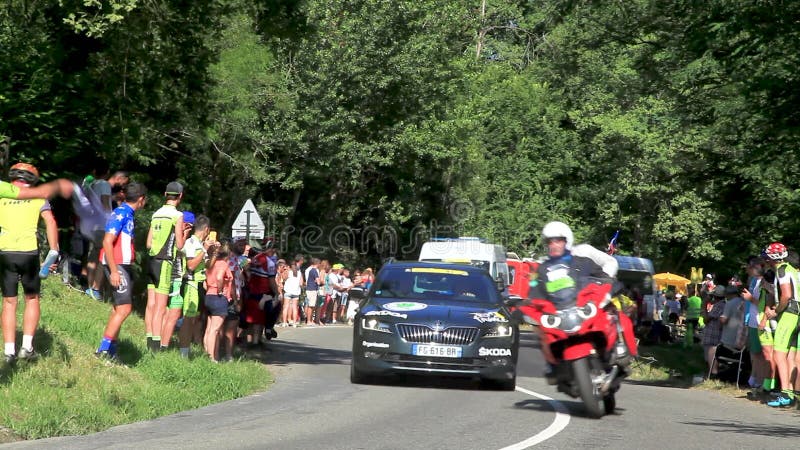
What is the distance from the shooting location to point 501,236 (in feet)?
224

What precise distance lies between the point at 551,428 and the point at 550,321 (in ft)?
4.56

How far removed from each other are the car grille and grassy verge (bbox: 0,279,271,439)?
6.69 ft

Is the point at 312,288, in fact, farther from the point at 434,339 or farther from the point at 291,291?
the point at 434,339

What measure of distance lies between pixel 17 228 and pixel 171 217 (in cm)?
313

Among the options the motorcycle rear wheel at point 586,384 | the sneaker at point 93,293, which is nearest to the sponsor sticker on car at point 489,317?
the motorcycle rear wheel at point 586,384

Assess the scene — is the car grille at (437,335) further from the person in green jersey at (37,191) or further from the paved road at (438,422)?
the person in green jersey at (37,191)

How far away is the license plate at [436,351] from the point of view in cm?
1602

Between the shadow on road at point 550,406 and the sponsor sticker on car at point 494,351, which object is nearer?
the shadow on road at point 550,406

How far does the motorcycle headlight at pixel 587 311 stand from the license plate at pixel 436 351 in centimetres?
340

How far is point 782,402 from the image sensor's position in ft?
57.2

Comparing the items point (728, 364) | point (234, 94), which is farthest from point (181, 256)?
point (234, 94)

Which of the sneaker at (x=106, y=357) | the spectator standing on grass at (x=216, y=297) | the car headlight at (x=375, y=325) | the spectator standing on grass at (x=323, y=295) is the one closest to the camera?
the sneaker at (x=106, y=357)

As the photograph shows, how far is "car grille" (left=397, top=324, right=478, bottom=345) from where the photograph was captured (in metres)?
16.0

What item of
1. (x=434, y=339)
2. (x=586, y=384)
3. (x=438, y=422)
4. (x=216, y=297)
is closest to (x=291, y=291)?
(x=216, y=297)
